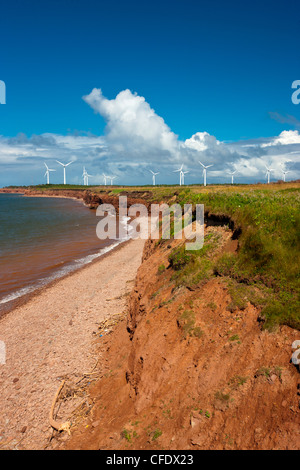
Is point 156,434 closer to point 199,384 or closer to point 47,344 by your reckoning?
point 199,384

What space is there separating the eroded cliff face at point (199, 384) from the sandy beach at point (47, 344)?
184 cm

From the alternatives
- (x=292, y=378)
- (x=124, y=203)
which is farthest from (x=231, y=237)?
(x=124, y=203)

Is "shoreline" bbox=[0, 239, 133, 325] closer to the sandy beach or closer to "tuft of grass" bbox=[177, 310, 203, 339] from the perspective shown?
the sandy beach

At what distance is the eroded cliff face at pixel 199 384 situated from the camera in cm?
545

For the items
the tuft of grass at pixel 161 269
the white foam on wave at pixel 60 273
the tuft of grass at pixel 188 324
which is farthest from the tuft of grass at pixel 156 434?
the white foam on wave at pixel 60 273

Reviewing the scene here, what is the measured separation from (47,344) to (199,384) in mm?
9192

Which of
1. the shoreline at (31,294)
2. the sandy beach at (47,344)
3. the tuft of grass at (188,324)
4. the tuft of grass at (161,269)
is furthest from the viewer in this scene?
the shoreline at (31,294)

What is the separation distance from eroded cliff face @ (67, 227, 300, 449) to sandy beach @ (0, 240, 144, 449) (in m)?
1.84

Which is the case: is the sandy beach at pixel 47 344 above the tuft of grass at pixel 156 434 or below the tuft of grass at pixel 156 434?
below

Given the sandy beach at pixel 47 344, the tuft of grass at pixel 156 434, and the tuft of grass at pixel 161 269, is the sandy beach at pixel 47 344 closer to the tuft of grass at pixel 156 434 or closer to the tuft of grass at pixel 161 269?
the tuft of grass at pixel 156 434

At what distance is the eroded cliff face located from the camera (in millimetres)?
5453

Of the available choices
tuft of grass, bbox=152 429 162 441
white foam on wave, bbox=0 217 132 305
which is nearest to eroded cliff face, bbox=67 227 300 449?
tuft of grass, bbox=152 429 162 441

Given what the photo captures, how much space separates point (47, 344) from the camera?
43.9ft
